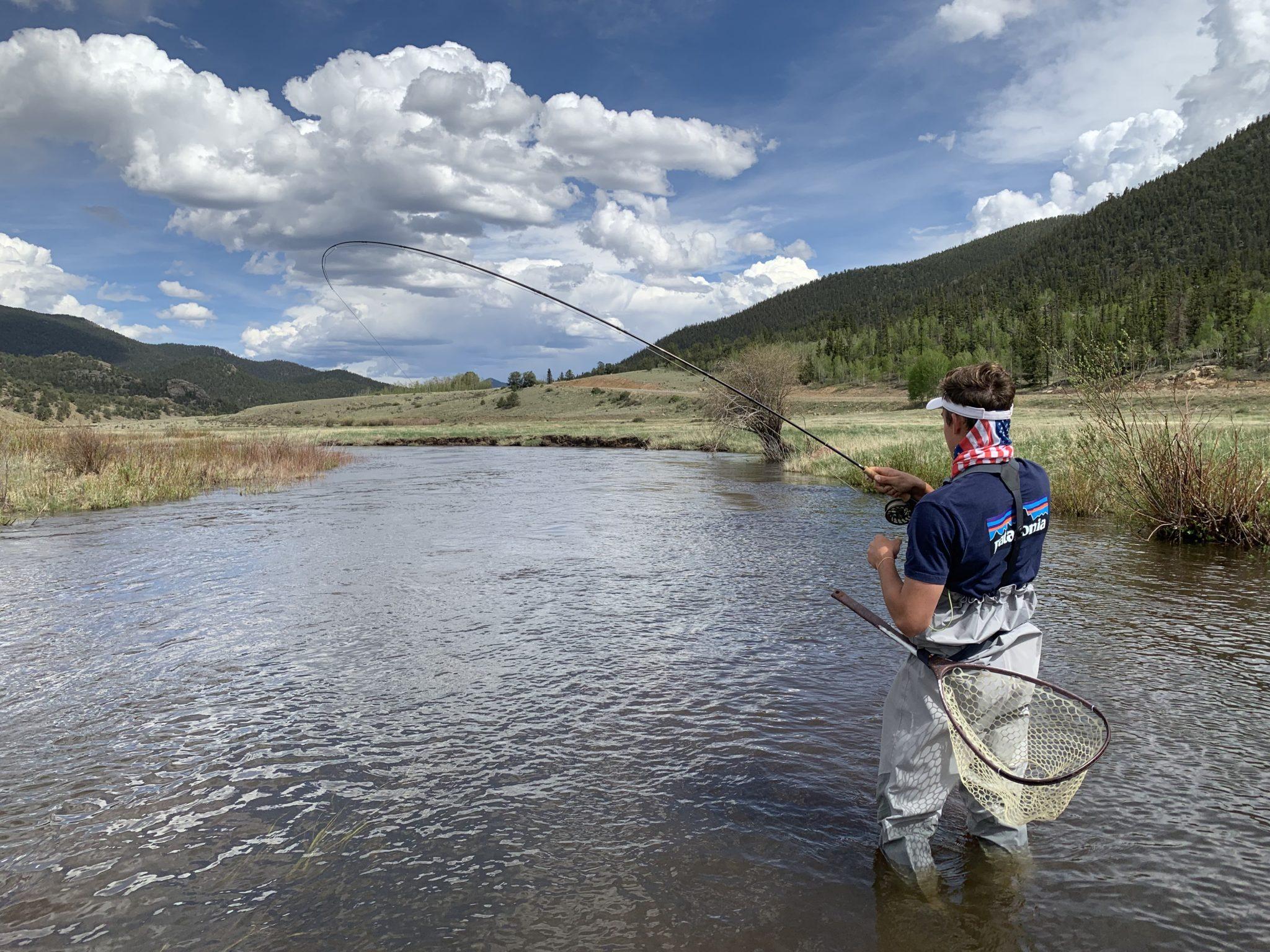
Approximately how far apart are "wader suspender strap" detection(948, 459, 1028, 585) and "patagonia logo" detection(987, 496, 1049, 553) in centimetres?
2

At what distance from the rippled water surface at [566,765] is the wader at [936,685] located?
52 centimetres

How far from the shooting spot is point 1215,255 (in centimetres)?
12350

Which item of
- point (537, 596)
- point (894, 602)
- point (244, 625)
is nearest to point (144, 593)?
point (244, 625)

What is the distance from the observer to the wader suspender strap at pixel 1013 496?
10.9 feet

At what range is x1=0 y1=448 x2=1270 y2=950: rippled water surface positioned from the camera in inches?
147

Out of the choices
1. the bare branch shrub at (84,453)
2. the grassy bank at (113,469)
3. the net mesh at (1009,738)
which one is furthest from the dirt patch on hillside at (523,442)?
the net mesh at (1009,738)

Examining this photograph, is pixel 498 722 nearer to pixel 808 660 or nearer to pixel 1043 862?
pixel 808 660

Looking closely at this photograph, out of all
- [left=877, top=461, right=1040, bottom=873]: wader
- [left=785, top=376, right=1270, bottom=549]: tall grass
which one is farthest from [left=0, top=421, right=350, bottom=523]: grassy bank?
[left=785, top=376, right=1270, bottom=549]: tall grass

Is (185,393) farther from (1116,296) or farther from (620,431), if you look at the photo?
(1116,296)

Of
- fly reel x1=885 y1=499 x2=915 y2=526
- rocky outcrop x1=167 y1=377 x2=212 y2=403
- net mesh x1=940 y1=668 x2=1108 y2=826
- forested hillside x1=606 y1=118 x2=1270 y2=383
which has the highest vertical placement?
forested hillside x1=606 y1=118 x2=1270 y2=383

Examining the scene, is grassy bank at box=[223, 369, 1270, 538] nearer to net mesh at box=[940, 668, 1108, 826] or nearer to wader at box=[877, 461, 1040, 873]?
net mesh at box=[940, 668, 1108, 826]

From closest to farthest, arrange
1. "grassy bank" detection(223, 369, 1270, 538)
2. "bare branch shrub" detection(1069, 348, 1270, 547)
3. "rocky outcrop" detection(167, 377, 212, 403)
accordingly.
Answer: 1. "bare branch shrub" detection(1069, 348, 1270, 547)
2. "grassy bank" detection(223, 369, 1270, 538)
3. "rocky outcrop" detection(167, 377, 212, 403)

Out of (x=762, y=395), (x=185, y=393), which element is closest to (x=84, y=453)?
(x=762, y=395)

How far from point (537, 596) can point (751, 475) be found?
61.5 ft
